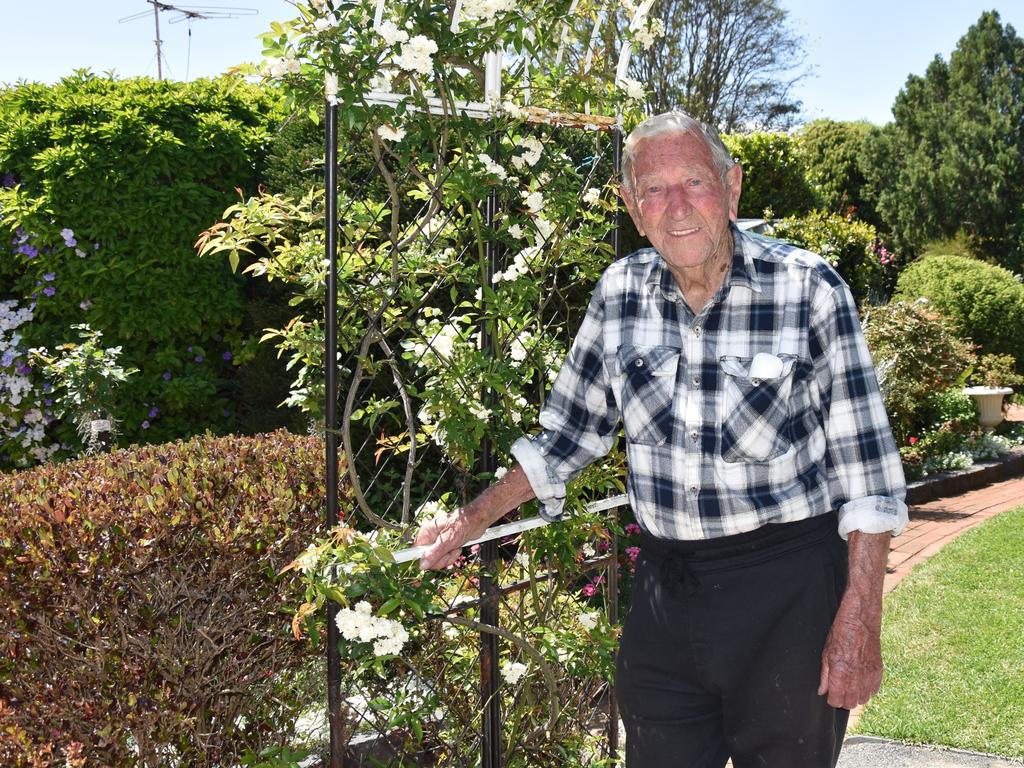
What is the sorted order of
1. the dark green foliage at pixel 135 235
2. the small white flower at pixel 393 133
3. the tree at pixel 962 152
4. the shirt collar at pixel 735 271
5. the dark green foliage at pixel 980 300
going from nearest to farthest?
the shirt collar at pixel 735 271
the small white flower at pixel 393 133
the dark green foliage at pixel 135 235
the dark green foliage at pixel 980 300
the tree at pixel 962 152

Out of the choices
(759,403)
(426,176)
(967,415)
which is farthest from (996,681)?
(967,415)

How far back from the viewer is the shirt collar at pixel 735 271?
6.55 ft

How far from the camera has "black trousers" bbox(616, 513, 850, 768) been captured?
1.91m

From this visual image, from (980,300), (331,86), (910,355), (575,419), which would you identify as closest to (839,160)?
(980,300)

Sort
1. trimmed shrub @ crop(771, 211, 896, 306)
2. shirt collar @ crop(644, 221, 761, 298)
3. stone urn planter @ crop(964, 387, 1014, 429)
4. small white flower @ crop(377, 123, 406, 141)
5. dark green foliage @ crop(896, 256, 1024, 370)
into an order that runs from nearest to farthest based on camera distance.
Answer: shirt collar @ crop(644, 221, 761, 298), small white flower @ crop(377, 123, 406, 141), trimmed shrub @ crop(771, 211, 896, 306), stone urn planter @ crop(964, 387, 1014, 429), dark green foliage @ crop(896, 256, 1024, 370)

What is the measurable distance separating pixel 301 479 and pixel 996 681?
2.94 metres

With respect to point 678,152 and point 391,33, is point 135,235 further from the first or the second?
point 678,152

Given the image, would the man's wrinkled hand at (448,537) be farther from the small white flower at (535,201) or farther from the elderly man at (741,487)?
the small white flower at (535,201)

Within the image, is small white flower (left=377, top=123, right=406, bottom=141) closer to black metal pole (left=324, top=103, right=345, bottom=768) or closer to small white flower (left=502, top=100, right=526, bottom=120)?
black metal pole (left=324, top=103, right=345, bottom=768)

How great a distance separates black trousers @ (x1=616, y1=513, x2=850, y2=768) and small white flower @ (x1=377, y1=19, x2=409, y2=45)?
120cm

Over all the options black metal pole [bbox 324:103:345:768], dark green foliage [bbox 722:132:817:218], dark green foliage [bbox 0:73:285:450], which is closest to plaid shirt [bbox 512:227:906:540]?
black metal pole [bbox 324:103:345:768]

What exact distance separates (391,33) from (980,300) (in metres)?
10.3

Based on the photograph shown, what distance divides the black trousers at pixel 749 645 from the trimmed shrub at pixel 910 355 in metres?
6.65

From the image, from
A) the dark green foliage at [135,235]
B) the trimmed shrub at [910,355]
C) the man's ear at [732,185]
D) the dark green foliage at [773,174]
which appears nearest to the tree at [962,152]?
Answer: the dark green foliage at [773,174]
